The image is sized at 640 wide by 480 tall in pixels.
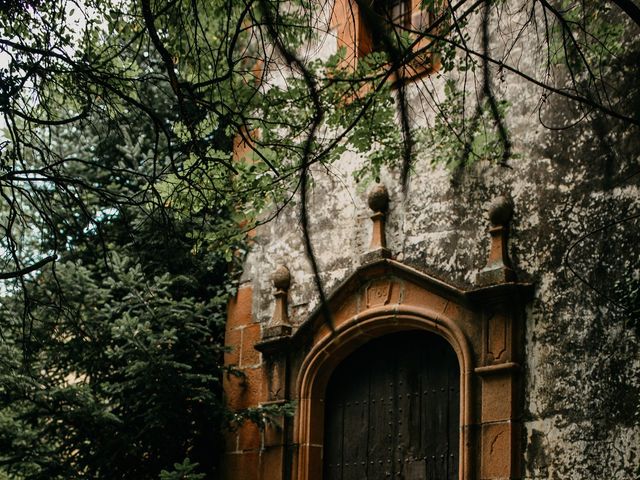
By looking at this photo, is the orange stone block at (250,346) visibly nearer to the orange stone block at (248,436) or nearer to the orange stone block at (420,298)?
the orange stone block at (248,436)

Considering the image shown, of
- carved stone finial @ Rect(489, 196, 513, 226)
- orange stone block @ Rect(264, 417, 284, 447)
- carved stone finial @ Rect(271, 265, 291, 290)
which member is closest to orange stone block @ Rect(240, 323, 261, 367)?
carved stone finial @ Rect(271, 265, 291, 290)

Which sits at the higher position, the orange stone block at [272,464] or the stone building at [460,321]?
the stone building at [460,321]

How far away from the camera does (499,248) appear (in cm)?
768

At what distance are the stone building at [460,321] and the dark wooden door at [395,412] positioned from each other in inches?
0.5

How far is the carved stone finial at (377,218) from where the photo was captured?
8491 millimetres

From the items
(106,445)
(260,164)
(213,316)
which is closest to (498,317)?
Answer: (260,164)

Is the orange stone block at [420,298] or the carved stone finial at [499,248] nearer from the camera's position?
the carved stone finial at [499,248]

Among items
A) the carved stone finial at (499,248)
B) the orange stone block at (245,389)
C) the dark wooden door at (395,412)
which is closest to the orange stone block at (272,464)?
the dark wooden door at (395,412)

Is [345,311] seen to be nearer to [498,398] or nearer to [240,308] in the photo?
[240,308]

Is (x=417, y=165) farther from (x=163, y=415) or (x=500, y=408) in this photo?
(x=163, y=415)

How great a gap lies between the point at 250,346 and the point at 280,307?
49 centimetres

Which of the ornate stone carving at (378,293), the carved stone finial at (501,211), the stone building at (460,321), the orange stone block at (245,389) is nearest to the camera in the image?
the stone building at (460,321)

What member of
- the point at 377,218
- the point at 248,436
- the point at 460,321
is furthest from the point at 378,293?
the point at 248,436

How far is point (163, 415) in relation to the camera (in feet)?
28.2
